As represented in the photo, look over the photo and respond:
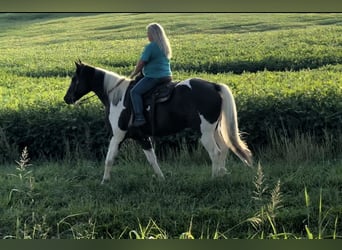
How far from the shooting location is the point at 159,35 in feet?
17.0

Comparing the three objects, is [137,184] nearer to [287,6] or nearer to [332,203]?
[332,203]

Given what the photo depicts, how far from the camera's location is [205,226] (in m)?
4.95

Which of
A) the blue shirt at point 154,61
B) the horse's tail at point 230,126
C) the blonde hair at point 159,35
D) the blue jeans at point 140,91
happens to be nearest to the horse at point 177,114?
the horse's tail at point 230,126

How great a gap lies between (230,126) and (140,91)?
1.03 meters

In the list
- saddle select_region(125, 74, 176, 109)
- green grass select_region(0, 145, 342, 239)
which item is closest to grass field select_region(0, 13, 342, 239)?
green grass select_region(0, 145, 342, 239)

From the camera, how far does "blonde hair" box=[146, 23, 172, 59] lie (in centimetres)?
512

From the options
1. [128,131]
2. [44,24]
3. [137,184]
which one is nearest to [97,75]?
[128,131]

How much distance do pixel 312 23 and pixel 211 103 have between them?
2352 millimetres

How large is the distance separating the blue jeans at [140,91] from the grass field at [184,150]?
2.22ft

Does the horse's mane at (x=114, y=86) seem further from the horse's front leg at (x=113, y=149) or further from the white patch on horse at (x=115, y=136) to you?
the horse's front leg at (x=113, y=149)

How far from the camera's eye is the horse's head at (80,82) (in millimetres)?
6035

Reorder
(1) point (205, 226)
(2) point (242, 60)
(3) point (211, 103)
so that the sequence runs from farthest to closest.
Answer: (2) point (242, 60) → (3) point (211, 103) → (1) point (205, 226)

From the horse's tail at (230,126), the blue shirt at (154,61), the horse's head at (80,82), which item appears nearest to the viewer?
the blue shirt at (154,61)

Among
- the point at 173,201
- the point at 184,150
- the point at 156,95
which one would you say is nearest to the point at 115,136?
the point at 156,95
